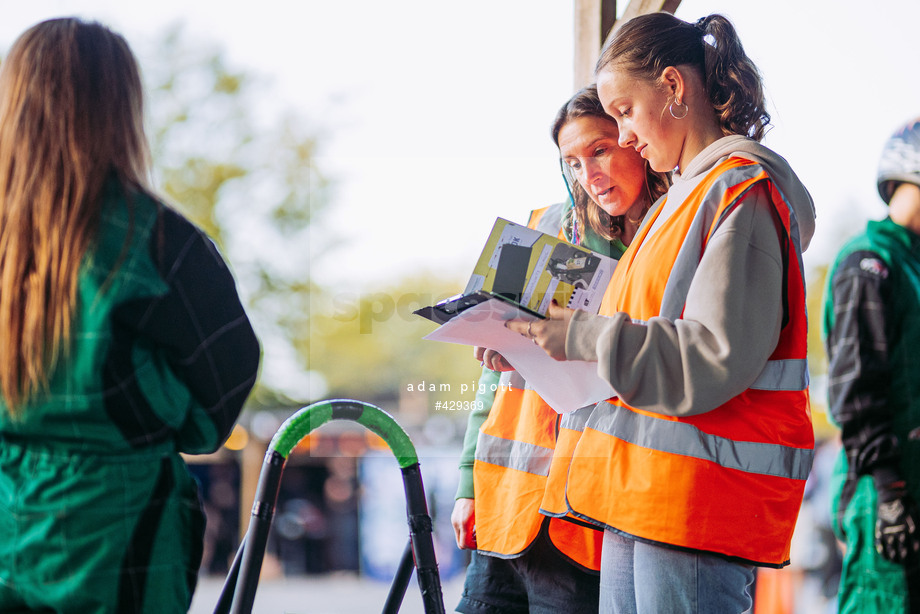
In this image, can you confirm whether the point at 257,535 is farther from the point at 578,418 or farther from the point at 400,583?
the point at 578,418

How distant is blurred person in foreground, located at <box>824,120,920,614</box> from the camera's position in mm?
2121

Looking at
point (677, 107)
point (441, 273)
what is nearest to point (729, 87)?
point (677, 107)

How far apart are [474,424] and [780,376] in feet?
2.68

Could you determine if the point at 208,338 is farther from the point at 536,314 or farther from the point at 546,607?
the point at 546,607

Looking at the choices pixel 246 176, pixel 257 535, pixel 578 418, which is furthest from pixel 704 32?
pixel 246 176

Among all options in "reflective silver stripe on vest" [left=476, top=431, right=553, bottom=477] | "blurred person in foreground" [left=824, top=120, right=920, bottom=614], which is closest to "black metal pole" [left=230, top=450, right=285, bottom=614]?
"reflective silver stripe on vest" [left=476, top=431, right=553, bottom=477]

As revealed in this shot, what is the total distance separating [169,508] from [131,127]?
0.59 metres

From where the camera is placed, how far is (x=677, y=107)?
1.51 m

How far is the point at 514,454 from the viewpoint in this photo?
181cm

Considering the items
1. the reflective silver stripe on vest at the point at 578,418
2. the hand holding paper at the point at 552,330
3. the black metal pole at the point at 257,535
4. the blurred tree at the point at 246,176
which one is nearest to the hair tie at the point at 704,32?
the hand holding paper at the point at 552,330

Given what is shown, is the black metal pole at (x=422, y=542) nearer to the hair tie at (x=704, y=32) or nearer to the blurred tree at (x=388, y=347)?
the blurred tree at (x=388, y=347)

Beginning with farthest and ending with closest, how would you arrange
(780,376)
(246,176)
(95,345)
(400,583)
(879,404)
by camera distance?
(246,176) < (879,404) < (400,583) < (780,376) < (95,345)

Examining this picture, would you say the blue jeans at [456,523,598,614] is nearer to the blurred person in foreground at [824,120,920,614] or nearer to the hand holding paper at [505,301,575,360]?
the hand holding paper at [505,301,575,360]

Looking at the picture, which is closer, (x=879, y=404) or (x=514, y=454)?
(x=514, y=454)
